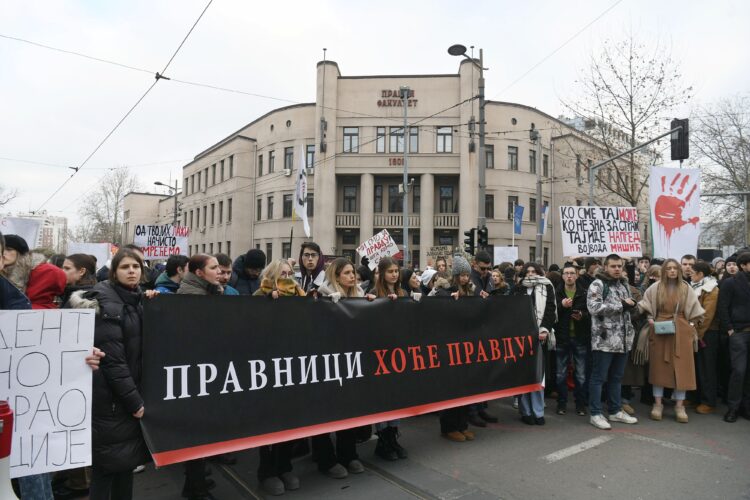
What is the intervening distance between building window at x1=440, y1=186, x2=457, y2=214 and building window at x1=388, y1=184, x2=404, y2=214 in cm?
284

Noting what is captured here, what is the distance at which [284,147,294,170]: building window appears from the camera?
118 feet

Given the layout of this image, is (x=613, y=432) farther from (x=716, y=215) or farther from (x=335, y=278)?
(x=716, y=215)

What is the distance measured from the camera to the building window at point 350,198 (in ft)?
116

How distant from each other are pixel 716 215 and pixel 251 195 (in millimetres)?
32651

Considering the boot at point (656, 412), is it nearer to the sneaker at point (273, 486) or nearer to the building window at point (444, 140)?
the sneaker at point (273, 486)

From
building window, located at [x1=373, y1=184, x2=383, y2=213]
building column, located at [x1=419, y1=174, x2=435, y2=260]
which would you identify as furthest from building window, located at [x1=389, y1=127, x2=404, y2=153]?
building window, located at [x1=373, y1=184, x2=383, y2=213]

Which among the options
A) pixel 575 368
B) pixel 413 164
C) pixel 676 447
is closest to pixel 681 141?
pixel 575 368

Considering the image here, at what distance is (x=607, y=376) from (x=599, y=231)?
3.25m

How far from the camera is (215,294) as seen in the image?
3926 mm

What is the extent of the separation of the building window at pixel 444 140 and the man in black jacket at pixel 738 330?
90.9ft

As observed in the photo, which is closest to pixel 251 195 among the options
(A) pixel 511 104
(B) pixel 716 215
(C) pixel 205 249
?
(C) pixel 205 249

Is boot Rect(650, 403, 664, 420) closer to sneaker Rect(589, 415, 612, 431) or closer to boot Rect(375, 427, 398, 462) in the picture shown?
A: sneaker Rect(589, 415, 612, 431)

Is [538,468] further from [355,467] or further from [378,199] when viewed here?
[378,199]

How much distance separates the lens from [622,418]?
590cm
